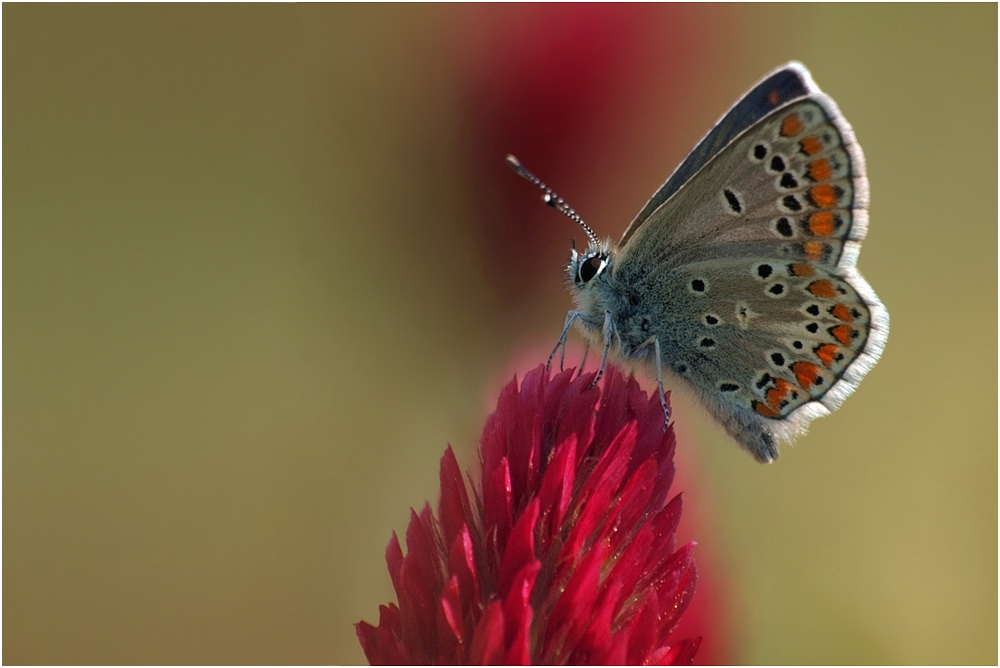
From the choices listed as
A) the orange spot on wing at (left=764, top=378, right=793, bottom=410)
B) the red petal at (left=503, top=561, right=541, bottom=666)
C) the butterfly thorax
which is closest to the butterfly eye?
the butterfly thorax

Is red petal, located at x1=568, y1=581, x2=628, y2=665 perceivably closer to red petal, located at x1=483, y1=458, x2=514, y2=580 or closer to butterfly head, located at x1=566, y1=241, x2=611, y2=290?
red petal, located at x1=483, y1=458, x2=514, y2=580

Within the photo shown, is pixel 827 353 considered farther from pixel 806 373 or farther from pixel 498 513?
pixel 498 513

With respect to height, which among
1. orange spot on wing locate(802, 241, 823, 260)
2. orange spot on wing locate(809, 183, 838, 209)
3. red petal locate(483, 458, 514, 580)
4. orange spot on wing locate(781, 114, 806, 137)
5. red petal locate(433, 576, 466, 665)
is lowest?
red petal locate(433, 576, 466, 665)

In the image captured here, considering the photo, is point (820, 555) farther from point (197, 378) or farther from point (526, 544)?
point (526, 544)

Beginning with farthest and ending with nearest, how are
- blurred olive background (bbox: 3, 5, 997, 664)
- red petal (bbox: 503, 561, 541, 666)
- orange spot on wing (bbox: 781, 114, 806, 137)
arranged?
1. blurred olive background (bbox: 3, 5, 997, 664)
2. orange spot on wing (bbox: 781, 114, 806, 137)
3. red petal (bbox: 503, 561, 541, 666)

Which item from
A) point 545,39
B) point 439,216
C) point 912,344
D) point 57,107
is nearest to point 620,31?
point 545,39

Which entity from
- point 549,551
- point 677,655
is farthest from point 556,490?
point 677,655

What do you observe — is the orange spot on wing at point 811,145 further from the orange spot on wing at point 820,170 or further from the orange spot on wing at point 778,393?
the orange spot on wing at point 778,393
